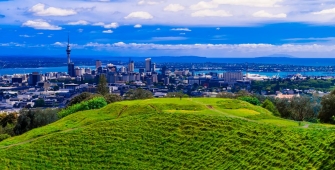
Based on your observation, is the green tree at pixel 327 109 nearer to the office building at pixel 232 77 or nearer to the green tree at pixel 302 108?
the green tree at pixel 302 108

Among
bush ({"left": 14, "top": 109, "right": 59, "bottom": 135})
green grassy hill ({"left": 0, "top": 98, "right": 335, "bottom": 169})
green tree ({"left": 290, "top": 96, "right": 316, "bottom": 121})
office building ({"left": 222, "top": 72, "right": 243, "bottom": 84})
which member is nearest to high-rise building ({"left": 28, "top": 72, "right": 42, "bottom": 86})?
office building ({"left": 222, "top": 72, "right": 243, "bottom": 84})

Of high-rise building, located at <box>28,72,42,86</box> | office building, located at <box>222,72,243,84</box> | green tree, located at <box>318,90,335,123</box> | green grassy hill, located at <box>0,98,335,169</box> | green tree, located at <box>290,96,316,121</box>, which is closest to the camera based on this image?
green grassy hill, located at <box>0,98,335,169</box>

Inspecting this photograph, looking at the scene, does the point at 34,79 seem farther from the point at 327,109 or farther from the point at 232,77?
the point at 327,109

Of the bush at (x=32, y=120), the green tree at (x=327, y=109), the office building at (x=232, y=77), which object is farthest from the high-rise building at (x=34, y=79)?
the green tree at (x=327, y=109)

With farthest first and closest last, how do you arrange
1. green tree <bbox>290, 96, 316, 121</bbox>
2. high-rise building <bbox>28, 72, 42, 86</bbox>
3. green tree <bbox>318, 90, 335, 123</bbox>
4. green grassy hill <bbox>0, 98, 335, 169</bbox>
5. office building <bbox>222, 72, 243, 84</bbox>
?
high-rise building <bbox>28, 72, 42, 86</bbox> → office building <bbox>222, 72, 243, 84</bbox> → green tree <bbox>290, 96, 316, 121</bbox> → green tree <bbox>318, 90, 335, 123</bbox> → green grassy hill <bbox>0, 98, 335, 169</bbox>

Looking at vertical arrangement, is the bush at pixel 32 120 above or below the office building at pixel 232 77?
below

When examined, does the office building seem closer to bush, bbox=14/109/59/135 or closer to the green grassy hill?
bush, bbox=14/109/59/135

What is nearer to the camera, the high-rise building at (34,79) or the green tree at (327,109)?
the green tree at (327,109)

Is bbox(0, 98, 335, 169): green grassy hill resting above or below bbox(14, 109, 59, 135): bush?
above

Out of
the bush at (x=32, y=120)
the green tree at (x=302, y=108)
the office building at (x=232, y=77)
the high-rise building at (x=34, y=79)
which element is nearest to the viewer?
the bush at (x=32, y=120)
